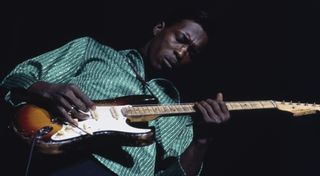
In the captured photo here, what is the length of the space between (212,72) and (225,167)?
2.38ft

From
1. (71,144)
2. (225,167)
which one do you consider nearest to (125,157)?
(71,144)

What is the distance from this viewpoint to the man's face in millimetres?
2291

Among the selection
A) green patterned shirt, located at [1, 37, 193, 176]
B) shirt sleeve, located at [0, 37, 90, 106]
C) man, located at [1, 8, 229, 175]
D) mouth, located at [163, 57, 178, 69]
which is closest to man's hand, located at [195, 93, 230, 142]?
man, located at [1, 8, 229, 175]

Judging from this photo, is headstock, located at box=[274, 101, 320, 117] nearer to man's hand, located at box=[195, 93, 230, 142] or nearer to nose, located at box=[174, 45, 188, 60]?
man's hand, located at box=[195, 93, 230, 142]

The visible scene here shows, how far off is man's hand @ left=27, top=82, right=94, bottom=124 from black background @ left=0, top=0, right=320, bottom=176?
0.88 m

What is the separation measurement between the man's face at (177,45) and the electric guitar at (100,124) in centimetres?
43

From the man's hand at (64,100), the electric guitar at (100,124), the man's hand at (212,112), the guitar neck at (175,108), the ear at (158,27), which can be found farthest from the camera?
the ear at (158,27)

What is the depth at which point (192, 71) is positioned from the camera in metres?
2.81

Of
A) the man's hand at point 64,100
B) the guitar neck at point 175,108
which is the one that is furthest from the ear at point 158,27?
the man's hand at point 64,100

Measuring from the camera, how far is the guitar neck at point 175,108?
5.81 ft

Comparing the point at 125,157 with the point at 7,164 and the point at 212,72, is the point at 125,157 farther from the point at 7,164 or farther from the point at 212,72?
the point at 212,72

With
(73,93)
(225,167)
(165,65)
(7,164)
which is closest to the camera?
(73,93)

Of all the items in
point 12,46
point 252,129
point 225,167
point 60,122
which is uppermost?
point 12,46

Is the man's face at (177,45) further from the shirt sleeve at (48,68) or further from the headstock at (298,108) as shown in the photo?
the headstock at (298,108)
